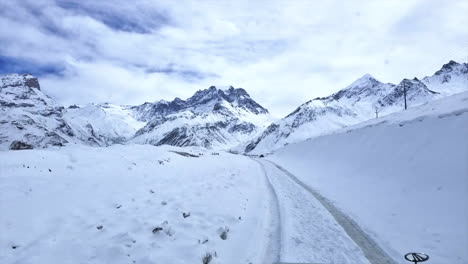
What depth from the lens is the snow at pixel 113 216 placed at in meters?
10.9

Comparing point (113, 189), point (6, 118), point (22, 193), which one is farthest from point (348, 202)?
point (6, 118)

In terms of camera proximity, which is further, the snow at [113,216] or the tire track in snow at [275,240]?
the tire track in snow at [275,240]

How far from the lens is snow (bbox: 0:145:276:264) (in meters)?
10.9

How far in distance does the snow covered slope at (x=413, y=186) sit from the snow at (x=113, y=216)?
501 centimetres

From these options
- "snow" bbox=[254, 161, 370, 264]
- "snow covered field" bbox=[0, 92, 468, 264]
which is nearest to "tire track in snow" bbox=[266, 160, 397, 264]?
"snow covered field" bbox=[0, 92, 468, 264]

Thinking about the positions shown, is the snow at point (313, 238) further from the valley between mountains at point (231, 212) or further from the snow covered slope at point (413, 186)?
the snow covered slope at point (413, 186)

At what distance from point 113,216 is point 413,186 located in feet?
49.2

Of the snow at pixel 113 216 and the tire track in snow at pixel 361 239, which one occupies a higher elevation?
the snow at pixel 113 216

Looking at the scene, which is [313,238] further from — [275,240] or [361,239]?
[361,239]

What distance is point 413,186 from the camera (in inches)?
758

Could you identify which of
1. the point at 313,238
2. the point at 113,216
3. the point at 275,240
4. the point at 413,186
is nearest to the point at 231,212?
the point at 275,240

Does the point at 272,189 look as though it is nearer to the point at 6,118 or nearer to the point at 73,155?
the point at 73,155

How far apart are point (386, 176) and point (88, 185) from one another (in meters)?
17.9

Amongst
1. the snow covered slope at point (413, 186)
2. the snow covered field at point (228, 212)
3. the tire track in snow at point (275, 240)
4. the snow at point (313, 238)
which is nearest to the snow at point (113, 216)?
the snow covered field at point (228, 212)
